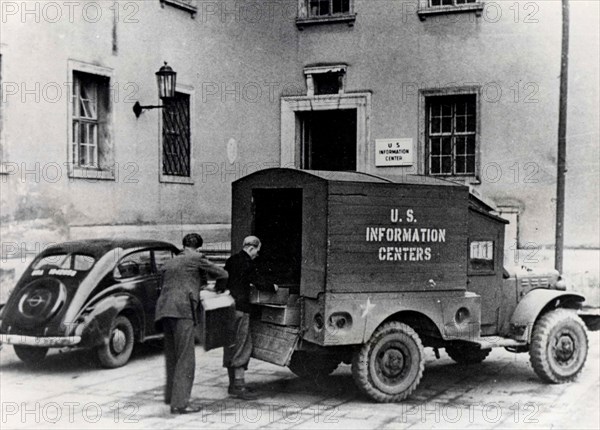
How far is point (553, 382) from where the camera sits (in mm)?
8820

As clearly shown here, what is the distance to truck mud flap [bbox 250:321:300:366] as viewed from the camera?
7.81m

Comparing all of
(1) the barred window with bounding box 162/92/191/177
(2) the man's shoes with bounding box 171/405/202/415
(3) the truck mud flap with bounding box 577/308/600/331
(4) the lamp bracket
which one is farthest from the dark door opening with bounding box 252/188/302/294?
(1) the barred window with bounding box 162/92/191/177

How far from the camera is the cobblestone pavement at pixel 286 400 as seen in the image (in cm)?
719

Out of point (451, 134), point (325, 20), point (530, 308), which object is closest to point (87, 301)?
point (530, 308)

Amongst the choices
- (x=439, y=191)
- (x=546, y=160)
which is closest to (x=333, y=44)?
(x=546, y=160)

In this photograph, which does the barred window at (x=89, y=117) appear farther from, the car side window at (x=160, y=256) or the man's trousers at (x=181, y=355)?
the man's trousers at (x=181, y=355)

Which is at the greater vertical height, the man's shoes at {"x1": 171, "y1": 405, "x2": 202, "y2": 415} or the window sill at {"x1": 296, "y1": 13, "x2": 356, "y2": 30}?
the window sill at {"x1": 296, "y1": 13, "x2": 356, "y2": 30}

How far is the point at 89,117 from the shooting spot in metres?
13.8

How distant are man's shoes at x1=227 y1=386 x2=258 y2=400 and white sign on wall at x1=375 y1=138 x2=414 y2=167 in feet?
31.4

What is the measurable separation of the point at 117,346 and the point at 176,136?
22.1ft

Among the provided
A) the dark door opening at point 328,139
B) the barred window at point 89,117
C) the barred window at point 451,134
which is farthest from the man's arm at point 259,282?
the dark door opening at point 328,139

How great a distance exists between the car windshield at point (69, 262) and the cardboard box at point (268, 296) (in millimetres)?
2497

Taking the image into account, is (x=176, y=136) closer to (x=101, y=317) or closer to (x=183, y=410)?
(x=101, y=317)

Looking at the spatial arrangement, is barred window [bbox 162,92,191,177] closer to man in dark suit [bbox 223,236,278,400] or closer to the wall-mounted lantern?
the wall-mounted lantern
